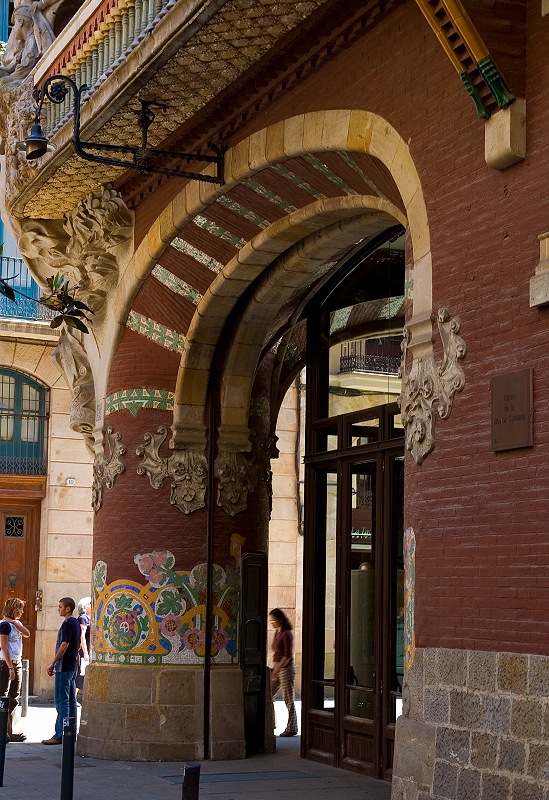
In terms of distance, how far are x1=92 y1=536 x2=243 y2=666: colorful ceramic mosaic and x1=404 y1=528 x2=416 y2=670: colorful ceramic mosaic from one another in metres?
5.19

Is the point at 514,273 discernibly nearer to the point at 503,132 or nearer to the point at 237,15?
the point at 503,132

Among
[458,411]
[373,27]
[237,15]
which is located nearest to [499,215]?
[458,411]

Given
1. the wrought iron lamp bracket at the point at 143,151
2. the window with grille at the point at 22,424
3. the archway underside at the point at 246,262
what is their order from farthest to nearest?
the window with grille at the point at 22,424 → the wrought iron lamp bracket at the point at 143,151 → the archway underside at the point at 246,262

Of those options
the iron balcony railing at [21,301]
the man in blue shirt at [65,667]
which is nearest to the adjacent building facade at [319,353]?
the man in blue shirt at [65,667]

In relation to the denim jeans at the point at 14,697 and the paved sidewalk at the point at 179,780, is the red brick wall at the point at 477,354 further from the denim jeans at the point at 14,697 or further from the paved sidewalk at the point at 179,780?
the denim jeans at the point at 14,697

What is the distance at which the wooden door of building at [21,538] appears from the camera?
850 inches

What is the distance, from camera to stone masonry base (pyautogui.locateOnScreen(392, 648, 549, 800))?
734cm

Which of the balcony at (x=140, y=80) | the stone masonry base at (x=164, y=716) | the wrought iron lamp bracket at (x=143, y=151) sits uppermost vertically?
the balcony at (x=140, y=80)

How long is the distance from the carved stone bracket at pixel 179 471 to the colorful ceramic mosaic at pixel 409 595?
5.27m

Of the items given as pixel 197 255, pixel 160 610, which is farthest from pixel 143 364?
pixel 160 610

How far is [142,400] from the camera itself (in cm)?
1423

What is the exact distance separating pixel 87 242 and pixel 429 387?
6.81m

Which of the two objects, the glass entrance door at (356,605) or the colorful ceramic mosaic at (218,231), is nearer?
the glass entrance door at (356,605)

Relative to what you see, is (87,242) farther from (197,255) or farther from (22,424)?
(22,424)
